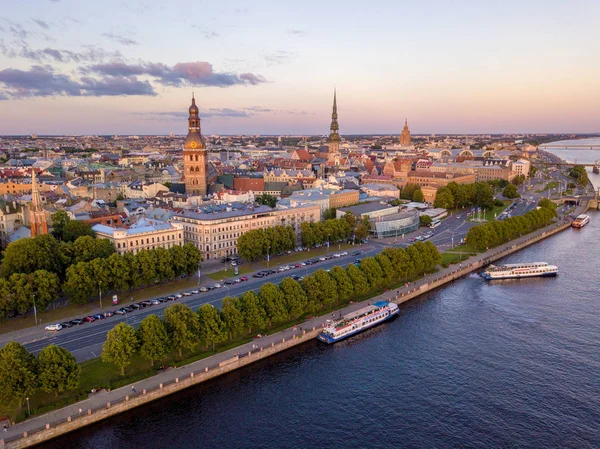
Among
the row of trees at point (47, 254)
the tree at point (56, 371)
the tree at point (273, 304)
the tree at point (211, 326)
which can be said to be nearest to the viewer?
the tree at point (56, 371)

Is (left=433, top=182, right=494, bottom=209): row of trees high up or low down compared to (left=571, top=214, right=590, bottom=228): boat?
up

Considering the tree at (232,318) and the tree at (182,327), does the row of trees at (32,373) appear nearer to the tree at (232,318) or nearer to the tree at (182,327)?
the tree at (182,327)

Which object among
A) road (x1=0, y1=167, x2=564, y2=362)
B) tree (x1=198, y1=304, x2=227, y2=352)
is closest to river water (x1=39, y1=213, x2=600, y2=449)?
tree (x1=198, y1=304, x2=227, y2=352)

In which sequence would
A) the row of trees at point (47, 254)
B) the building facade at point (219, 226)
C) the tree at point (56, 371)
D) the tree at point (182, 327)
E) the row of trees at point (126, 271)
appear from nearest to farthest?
1. the tree at point (56, 371)
2. the tree at point (182, 327)
3. the row of trees at point (126, 271)
4. the row of trees at point (47, 254)
5. the building facade at point (219, 226)

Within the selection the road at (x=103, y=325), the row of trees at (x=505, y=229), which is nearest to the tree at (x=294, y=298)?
the road at (x=103, y=325)

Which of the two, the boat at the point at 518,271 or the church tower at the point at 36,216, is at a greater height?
the church tower at the point at 36,216

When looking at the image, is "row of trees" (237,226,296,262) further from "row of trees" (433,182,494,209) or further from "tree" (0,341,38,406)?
"row of trees" (433,182,494,209)
